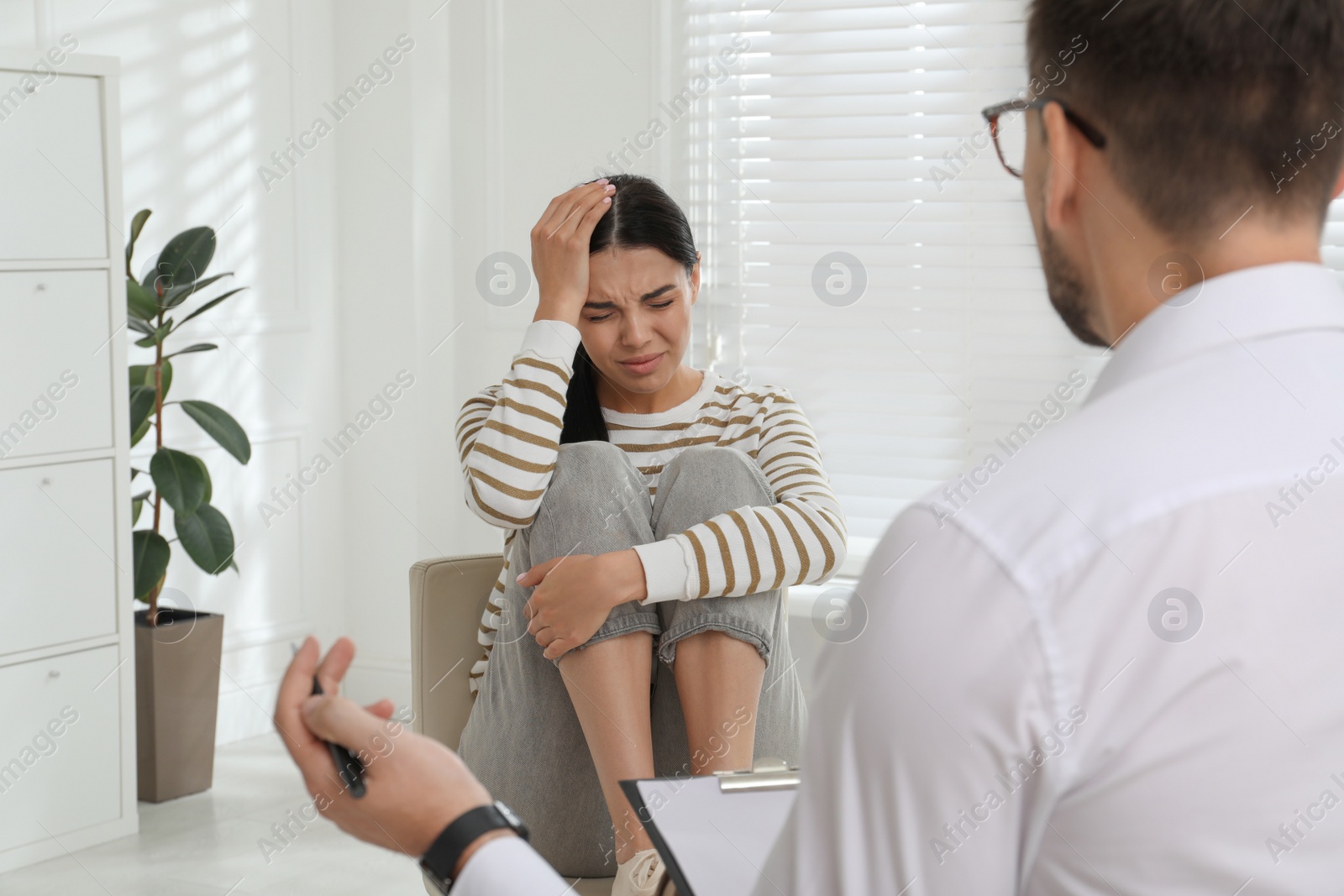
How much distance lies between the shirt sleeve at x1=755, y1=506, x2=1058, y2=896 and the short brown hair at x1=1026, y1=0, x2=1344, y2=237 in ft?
0.72

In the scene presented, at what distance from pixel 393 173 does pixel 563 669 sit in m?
2.22

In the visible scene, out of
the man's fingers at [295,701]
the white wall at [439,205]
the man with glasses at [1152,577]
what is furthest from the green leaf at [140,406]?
the man with glasses at [1152,577]

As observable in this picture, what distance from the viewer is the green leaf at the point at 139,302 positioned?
2.71m

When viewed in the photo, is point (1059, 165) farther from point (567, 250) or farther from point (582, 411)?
point (582, 411)

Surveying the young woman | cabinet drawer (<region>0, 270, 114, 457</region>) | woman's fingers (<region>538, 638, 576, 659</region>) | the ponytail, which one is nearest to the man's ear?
the young woman

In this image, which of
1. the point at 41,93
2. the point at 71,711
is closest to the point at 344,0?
the point at 41,93

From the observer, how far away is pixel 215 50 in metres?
3.29

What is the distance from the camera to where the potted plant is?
108 inches

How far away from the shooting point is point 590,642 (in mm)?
1534

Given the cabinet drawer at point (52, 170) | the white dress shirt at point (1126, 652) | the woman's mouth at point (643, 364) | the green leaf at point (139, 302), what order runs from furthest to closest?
the green leaf at point (139, 302)
the cabinet drawer at point (52, 170)
the woman's mouth at point (643, 364)
the white dress shirt at point (1126, 652)

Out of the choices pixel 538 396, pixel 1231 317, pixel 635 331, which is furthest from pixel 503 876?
pixel 635 331

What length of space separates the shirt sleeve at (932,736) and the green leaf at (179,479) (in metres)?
2.40

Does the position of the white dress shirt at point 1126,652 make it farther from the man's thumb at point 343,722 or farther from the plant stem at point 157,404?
the plant stem at point 157,404

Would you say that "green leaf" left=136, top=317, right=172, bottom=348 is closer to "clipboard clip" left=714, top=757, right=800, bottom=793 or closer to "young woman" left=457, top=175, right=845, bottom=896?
"young woman" left=457, top=175, right=845, bottom=896
